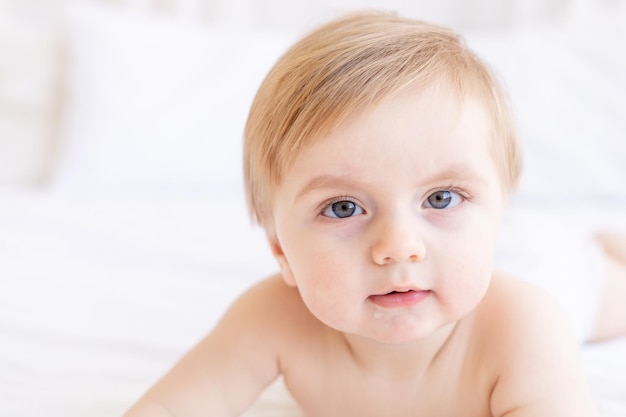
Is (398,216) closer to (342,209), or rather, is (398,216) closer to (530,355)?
(342,209)

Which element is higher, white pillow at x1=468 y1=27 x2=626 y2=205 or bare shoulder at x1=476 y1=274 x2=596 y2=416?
white pillow at x1=468 y1=27 x2=626 y2=205

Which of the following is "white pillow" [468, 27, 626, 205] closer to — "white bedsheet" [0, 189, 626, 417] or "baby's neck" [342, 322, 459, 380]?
"white bedsheet" [0, 189, 626, 417]

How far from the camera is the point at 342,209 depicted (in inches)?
31.8

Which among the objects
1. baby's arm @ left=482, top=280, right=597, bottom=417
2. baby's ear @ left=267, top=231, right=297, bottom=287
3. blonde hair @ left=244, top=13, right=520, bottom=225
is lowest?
baby's arm @ left=482, top=280, right=597, bottom=417

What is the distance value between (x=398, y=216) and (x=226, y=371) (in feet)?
1.10

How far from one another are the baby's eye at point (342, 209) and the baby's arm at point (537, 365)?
0.83 ft

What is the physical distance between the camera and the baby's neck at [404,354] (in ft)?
3.13

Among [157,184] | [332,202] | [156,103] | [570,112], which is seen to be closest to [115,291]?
[157,184]

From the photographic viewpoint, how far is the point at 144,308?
1.44 meters

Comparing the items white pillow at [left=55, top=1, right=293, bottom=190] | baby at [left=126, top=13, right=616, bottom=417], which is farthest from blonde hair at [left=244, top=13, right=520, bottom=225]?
white pillow at [left=55, top=1, right=293, bottom=190]

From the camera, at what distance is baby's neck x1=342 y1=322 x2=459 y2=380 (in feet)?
3.13

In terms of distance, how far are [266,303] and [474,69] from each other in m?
0.39

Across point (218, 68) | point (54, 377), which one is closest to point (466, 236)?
point (54, 377)

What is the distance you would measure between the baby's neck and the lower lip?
0.16 metres
